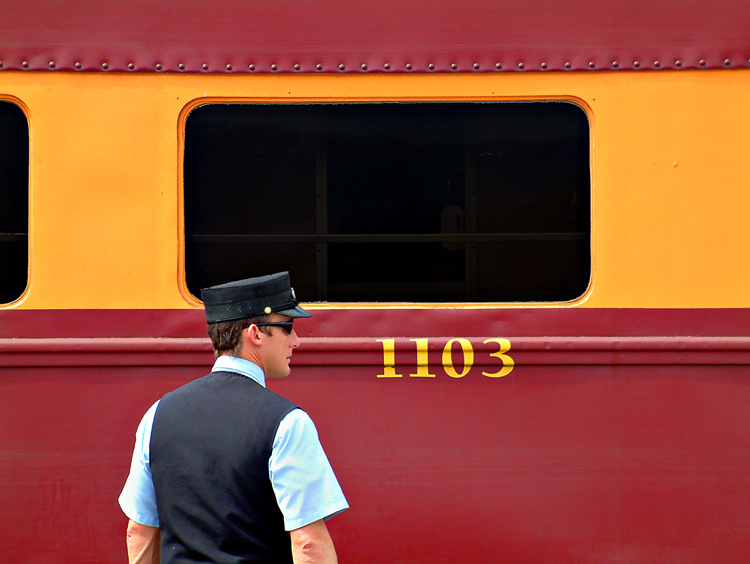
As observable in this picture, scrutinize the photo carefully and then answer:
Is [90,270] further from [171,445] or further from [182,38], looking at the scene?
[171,445]

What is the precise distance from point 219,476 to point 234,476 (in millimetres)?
29

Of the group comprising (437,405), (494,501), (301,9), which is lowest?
(494,501)

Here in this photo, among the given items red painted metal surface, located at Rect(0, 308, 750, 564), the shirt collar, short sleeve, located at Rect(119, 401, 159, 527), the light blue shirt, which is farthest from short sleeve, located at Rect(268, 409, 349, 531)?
red painted metal surface, located at Rect(0, 308, 750, 564)

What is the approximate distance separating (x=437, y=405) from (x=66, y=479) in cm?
124

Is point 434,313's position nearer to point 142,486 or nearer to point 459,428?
point 459,428

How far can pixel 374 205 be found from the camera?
2.10 metres

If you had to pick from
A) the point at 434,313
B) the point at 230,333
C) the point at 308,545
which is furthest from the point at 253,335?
the point at 434,313

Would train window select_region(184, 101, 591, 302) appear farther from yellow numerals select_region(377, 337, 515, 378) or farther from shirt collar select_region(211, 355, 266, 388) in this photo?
shirt collar select_region(211, 355, 266, 388)

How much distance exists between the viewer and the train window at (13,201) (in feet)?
6.80

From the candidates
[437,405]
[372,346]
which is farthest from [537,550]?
[372,346]

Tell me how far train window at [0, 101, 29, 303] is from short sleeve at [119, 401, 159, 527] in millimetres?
1134

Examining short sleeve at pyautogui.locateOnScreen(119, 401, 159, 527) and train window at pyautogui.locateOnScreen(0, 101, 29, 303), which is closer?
short sleeve at pyautogui.locateOnScreen(119, 401, 159, 527)

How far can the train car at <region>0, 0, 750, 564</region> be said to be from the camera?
79.4 inches

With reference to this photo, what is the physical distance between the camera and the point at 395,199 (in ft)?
6.89
